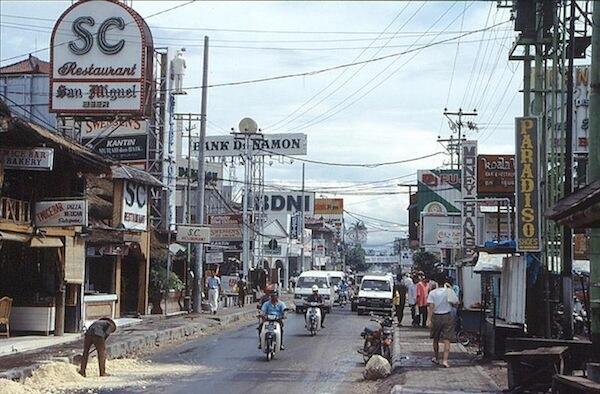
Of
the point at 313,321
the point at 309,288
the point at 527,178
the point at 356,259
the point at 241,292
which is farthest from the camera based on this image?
the point at 356,259

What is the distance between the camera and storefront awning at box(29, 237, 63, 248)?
20.5 m

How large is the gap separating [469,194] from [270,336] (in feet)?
65.7

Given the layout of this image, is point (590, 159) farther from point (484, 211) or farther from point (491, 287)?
point (484, 211)

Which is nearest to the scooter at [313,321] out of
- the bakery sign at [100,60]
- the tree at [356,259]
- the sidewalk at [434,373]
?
the sidewalk at [434,373]

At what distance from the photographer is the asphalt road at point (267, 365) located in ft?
45.8

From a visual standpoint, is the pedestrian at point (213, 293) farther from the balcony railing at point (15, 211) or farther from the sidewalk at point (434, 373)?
the sidewalk at point (434, 373)

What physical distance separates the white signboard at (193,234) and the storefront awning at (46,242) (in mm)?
10167

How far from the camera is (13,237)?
19.5 m

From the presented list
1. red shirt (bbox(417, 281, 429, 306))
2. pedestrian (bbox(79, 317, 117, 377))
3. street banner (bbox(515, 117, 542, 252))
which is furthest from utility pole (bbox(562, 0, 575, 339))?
red shirt (bbox(417, 281, 429, 306))

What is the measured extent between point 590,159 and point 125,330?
16638 mm

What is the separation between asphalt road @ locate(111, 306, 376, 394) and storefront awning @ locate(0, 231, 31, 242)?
426 cm

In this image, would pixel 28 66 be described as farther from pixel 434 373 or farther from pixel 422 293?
pixel 434 373

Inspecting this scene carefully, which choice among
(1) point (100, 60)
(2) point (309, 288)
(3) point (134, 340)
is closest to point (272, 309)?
(3) point (134, 340)

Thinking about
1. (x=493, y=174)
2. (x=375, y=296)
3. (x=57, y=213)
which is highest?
(x=493, y=174)
